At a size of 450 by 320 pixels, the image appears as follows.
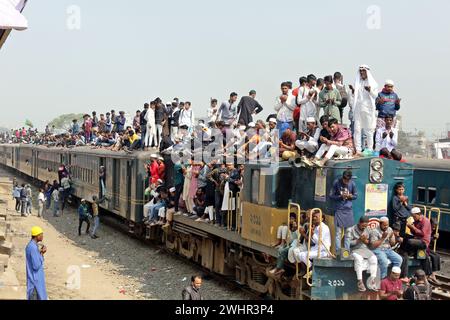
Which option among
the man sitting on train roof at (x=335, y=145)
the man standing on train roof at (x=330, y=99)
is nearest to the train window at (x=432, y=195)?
the man standing on train roof at (x=330, y=99)

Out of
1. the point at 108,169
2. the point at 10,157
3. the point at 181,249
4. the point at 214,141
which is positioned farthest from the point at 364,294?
the point at 10,157

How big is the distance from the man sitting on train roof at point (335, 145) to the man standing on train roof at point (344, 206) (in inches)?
23.8

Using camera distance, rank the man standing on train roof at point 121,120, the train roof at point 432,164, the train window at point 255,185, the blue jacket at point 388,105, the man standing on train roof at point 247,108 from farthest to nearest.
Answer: the man standing on train roof at point 121,120, the train roof at point 432,164, the man standing on train roof at point 247,108, the blue jacket at point 388,105, the train window at point 255,185

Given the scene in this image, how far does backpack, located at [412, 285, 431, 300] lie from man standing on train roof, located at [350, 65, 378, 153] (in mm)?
3011

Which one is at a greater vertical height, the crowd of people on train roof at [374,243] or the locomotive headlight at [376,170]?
the locomotive headlight at [376,170]

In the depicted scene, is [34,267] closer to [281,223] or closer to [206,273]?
[281,223]

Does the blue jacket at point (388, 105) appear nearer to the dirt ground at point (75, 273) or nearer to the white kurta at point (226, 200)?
the white kurta at point (226, 200)

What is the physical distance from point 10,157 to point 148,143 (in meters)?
38.2

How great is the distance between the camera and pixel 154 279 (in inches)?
611

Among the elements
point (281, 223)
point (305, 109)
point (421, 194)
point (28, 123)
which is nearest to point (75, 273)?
point (281, 223)

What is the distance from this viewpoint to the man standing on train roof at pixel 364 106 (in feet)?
38.7

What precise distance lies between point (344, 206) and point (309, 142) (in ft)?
5.07

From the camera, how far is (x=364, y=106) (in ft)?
39.4
